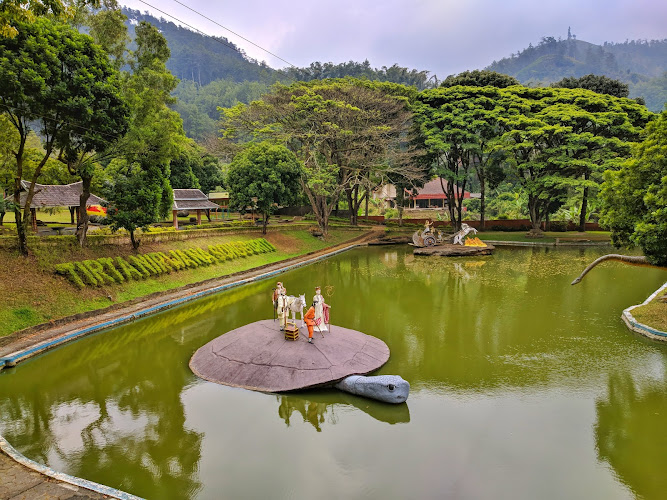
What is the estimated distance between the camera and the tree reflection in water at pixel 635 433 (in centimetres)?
735

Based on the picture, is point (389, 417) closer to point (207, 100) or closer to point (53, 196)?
point (53, 196)

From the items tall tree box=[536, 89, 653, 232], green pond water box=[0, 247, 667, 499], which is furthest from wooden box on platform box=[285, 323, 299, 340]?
tall tree box=[536, 89, 653, 232]

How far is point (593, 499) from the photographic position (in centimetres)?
688

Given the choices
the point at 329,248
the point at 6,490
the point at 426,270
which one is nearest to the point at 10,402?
the point at 6,490

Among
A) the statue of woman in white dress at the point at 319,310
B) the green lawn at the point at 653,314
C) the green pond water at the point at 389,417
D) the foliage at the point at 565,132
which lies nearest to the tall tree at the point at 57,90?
the green pond water at the point at 389,417

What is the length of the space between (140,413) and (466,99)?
3797cm

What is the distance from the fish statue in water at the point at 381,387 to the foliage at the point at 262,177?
23.3 m

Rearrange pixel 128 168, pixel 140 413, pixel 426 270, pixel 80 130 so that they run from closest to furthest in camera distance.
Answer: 1. pixel 140 413
2. pixel 80 130
3. pixel 128 168
4. pixel 426 270

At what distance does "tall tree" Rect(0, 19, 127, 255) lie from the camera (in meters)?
14.4

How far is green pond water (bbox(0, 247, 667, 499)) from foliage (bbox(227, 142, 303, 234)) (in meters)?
16.4

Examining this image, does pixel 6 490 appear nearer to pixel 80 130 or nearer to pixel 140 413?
pixel 140 413

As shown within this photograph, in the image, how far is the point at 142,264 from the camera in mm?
20172

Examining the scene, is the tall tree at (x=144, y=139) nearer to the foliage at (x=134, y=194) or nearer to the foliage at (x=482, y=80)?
the foliage at (x=134, y=194)

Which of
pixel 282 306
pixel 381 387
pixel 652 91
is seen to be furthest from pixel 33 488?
pixel 652 91
